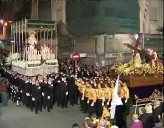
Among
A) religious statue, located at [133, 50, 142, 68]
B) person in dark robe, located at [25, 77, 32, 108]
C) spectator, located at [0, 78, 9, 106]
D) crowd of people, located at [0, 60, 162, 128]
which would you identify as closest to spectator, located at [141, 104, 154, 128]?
crowd of people, located at [0, 60, 162, 128]

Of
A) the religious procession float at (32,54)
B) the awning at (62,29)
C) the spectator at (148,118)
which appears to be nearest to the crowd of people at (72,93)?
the spectator at (148,118)

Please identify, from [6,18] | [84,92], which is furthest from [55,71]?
[6,18]

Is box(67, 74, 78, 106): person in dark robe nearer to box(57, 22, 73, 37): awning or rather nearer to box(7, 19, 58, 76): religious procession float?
box(7, 19, 58, 76): religious procession float

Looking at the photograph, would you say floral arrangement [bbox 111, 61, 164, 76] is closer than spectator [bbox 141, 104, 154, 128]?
No

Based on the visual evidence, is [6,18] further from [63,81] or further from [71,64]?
[63,81]

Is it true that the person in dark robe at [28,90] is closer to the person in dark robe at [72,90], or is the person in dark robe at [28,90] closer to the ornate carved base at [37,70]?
the person in dark robe at [72,90]

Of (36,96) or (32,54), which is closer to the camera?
(36,96)

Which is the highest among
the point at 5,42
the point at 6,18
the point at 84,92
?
the point at 6,18

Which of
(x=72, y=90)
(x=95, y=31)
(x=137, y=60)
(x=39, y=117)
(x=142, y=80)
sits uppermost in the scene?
(x=95, y=31)

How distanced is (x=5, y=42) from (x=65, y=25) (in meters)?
4.46

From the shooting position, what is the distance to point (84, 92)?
12.1m

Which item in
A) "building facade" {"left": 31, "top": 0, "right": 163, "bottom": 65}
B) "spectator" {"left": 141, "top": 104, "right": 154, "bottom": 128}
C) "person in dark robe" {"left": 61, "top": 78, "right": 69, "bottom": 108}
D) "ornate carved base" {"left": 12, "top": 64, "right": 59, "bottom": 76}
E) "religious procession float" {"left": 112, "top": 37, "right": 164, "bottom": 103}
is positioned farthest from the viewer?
"building facade" {"left": 31, "top": 0, "right": 163, "bottom": 65}

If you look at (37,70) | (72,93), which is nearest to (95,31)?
(37,70)

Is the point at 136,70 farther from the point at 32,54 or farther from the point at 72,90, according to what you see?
the point at 32,54
